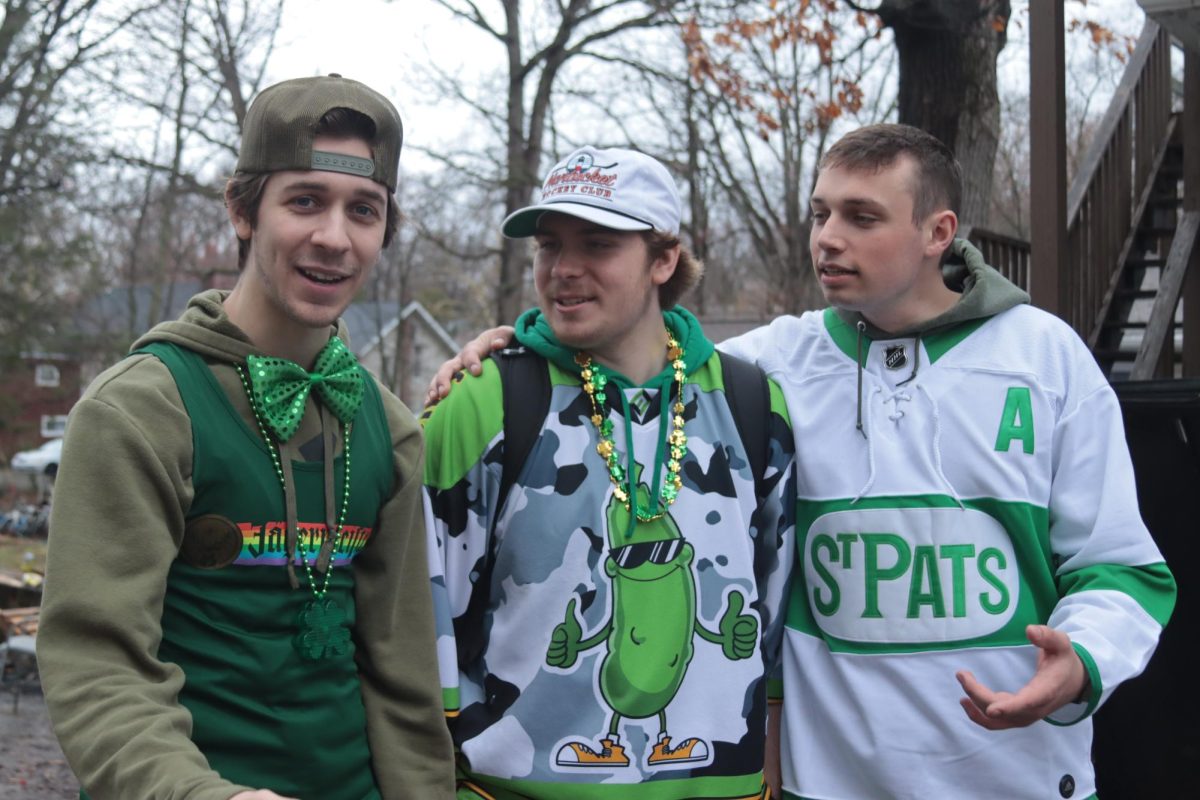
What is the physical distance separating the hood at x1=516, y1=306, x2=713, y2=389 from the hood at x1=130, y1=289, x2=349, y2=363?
29.3 inches

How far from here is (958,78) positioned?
8461 millimetres

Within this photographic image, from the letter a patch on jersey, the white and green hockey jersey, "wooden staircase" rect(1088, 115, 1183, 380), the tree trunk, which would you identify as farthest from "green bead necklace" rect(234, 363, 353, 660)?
"wooden staircase" rect(1088, 115, 1183, 380)

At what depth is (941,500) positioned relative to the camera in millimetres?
2814

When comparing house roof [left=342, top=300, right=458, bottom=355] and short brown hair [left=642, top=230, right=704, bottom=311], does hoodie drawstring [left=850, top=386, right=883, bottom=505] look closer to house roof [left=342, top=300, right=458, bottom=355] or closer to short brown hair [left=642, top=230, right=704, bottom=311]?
short brown hair [left=642, top=230, right=704, bottom=311]

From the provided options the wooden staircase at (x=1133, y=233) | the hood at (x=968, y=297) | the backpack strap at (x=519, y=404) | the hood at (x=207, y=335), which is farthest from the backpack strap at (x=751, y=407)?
the wooden staircase at (x=1133, y=233)

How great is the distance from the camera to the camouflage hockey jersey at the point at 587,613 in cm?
260

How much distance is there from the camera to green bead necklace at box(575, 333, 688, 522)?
272 centimetres

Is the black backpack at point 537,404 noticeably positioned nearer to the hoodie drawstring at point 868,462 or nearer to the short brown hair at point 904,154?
the hoodie drawstring at point 868,462

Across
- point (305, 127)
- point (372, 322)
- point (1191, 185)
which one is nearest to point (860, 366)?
point (305, 127)

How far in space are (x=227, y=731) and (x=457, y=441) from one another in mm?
822

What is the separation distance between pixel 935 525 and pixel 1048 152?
4.83m

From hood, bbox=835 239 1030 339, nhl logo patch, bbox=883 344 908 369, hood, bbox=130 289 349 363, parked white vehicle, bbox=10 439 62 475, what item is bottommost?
parked white vehicle, bbox=10 439 62 475

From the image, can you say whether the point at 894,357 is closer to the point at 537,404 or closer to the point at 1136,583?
the point at 1136,583

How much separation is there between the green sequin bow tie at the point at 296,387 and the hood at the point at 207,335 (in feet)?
→ 0.12
